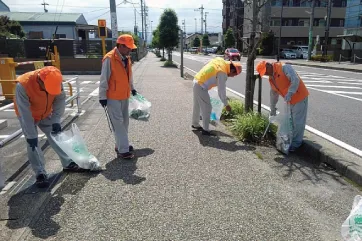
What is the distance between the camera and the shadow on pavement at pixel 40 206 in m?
2.94

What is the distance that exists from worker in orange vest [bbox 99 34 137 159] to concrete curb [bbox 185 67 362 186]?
2781 mm

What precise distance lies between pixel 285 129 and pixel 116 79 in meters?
2.71

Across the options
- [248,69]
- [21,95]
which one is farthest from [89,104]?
[21,95]

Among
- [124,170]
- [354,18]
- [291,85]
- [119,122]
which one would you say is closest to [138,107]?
[119,122]

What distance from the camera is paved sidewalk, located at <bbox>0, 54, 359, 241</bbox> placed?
288cm

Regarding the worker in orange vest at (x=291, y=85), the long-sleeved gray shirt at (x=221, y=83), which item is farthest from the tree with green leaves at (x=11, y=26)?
the worker in orange vest at (x=291, y=85)

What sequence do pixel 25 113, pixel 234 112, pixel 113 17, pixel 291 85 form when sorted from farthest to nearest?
pixel 113 17
pixel 234 112
pixel 291 85
pixel 25 113

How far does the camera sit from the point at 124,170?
4.25m

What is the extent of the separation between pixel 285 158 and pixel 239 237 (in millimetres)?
2301

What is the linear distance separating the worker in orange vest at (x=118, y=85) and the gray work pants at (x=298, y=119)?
8.50 ft

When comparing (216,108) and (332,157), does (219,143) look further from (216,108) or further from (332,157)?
(332,157)

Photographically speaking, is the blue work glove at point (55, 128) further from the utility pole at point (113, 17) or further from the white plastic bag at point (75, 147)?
the utility pole at point (113, 17)

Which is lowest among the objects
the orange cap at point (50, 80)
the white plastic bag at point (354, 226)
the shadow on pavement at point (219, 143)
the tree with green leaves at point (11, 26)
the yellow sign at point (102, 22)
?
the shadow on pavement at point (219, 143)

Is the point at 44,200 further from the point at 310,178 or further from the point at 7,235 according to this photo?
the point at 310,178
